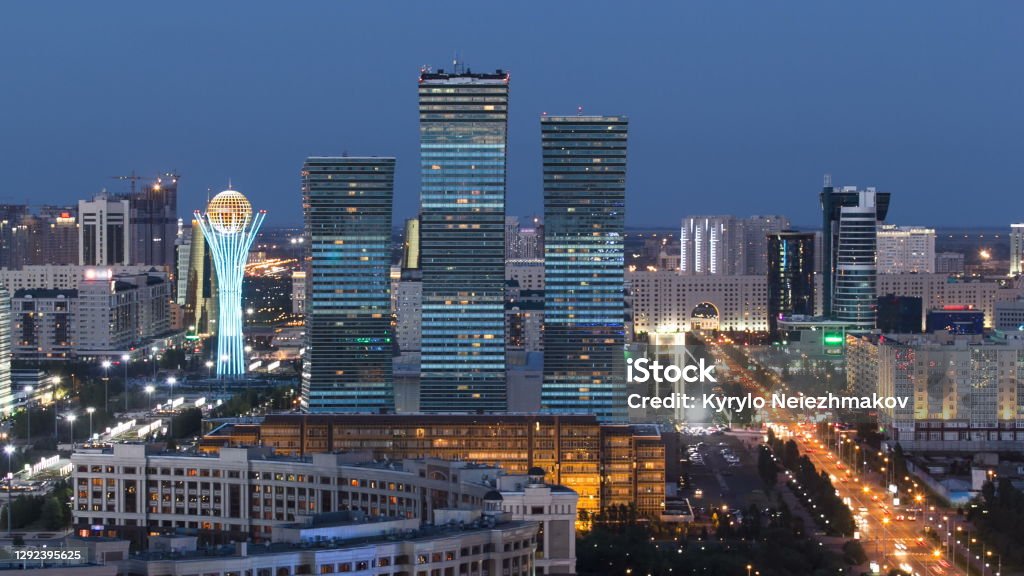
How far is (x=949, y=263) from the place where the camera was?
288ft

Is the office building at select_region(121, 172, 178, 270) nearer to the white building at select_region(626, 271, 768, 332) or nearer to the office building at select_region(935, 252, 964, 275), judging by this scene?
the white building at select_region(626, 271, 768, 332)

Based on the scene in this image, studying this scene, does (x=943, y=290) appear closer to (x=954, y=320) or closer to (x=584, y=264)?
(x=954, y=320)

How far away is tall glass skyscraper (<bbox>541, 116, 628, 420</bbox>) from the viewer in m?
42.4

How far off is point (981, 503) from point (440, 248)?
1417 cm

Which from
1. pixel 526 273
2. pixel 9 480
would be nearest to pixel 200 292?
pixel 526 273

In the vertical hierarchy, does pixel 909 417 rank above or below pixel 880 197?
below

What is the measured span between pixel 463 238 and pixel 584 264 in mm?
2508

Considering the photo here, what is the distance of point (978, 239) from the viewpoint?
376 feet

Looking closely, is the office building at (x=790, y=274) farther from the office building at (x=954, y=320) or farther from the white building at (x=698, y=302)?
the office building at (x=954, y=320)

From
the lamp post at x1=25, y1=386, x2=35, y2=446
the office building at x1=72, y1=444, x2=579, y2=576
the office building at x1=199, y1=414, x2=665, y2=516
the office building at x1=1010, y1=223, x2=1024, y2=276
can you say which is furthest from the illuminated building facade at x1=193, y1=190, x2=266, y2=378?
the office building at x1=1010, y1=223, x2=1024, y2=276

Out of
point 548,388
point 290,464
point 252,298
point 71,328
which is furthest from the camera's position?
point 252,298

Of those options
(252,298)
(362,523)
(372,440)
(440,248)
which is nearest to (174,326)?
(252,298)

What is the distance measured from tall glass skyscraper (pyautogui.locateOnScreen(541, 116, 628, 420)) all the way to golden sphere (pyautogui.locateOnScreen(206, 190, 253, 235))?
10.2 m

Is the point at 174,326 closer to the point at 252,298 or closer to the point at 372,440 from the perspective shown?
the point at 252,298
